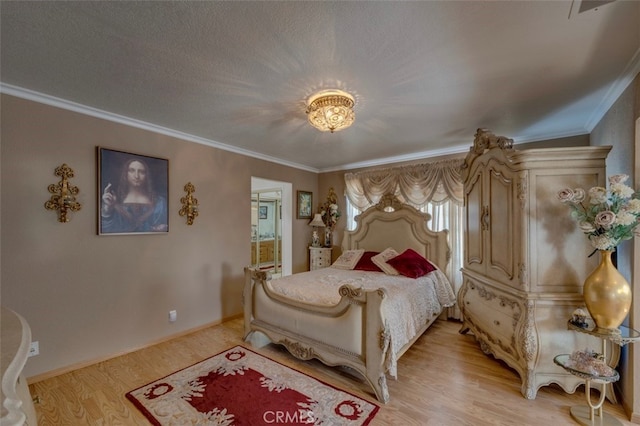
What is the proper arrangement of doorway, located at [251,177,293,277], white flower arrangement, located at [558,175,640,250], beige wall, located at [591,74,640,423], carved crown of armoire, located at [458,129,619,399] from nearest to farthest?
white flower arrangement, located at [558,175,640,250], beige wall, located at [591,74,640,423], carved crown of armoire, located at [458,129,619,399], doorway, located at [251,177,293,277]

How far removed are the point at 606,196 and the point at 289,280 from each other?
111 inches

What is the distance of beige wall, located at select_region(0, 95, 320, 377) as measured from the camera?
223 centimetres

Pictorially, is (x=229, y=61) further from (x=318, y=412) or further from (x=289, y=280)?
(x=318, y=412)

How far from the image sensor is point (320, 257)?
4.97 metres

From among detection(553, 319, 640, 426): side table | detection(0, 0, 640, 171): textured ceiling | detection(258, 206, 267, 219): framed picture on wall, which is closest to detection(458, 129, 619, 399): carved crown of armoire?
detection(553, 319, 640, 426): side table

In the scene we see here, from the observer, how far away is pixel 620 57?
1.77 metres

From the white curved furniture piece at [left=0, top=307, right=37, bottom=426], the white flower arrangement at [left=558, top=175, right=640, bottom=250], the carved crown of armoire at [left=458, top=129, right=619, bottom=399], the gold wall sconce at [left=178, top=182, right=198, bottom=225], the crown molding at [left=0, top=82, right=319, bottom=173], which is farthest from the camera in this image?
the gold wall sconce at [left=178, top=182, right=198, bottom=225]

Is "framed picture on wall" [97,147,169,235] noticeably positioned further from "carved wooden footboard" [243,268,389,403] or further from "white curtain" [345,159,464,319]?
"white curtain" [345,159,464,319]

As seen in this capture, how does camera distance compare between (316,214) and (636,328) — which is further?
(316,214)

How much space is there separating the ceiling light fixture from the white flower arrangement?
5.54 feet

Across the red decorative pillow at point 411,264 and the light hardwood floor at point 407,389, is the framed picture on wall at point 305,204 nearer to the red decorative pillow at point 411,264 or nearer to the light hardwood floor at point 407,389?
the red decorative pillow at point 411,264

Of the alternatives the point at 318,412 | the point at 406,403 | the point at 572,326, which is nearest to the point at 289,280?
the point at 318,412

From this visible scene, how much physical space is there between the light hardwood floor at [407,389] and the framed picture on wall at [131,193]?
131cm

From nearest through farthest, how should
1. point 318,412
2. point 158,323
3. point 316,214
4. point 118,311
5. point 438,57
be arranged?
1. point 438,57
2. point 318,412
3. point 118,311
4. point 158,323
5. point 316,214
